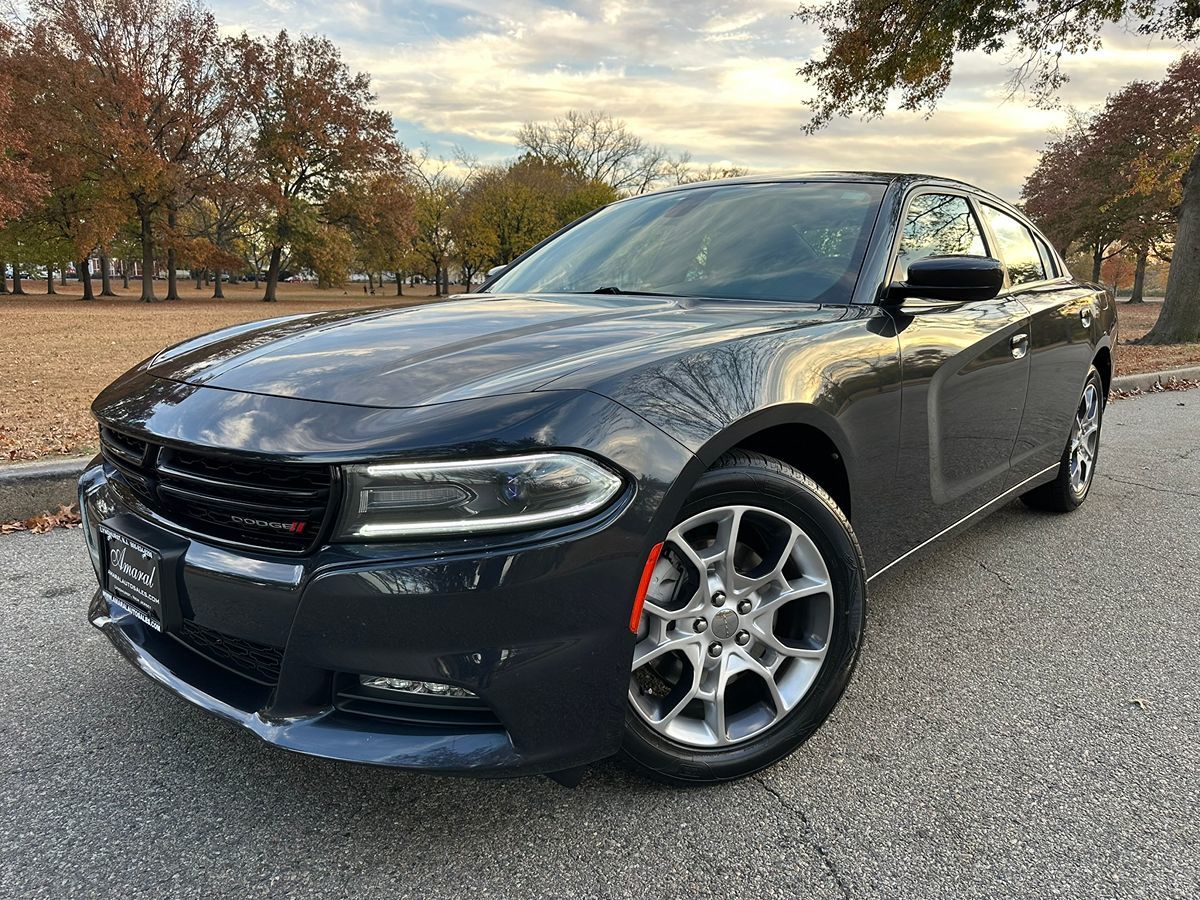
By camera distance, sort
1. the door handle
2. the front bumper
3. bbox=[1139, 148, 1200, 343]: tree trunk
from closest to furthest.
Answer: the front bumper → the door handle → bbox=[1139, 148, 1200, 343]: tree trunk

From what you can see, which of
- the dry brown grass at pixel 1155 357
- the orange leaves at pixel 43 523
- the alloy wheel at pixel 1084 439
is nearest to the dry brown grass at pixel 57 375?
the orange leaves at pixel 43 523

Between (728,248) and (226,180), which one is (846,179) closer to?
(728,248)

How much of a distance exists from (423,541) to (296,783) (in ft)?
2.88

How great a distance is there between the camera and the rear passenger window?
11.1 ft

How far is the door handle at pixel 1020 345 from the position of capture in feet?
9.86

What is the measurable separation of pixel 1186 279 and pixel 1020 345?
1301cm

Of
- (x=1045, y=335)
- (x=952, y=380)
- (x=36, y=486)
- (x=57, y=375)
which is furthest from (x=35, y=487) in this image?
(x=57, y=375)

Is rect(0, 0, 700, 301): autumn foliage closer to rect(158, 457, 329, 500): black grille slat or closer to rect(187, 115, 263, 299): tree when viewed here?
rect(187, 115, 263, 299): tree

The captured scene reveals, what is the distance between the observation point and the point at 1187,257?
42.0ft

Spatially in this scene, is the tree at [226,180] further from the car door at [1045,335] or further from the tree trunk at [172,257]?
the car door at [1045,335]

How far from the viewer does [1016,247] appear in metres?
3.56

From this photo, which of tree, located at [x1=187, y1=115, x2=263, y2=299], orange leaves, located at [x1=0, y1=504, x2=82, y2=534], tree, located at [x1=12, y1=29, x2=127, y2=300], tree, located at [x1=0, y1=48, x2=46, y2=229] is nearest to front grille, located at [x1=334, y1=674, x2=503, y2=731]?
orange leaves, located at [x1=0, y1=504, x2=82, y2=534]

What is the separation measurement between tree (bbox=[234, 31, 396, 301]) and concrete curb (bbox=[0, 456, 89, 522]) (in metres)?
Answer: 36.2

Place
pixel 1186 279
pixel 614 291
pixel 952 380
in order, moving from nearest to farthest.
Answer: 1. pixel 952 380
2. pixel 614 291
3. pixel 1186 279
